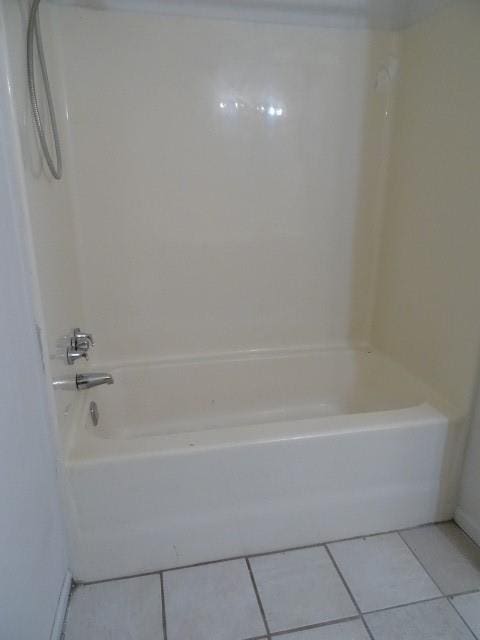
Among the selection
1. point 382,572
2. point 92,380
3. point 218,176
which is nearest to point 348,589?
point 382,572

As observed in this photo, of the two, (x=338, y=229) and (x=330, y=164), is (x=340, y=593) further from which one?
(x=330, y=164)

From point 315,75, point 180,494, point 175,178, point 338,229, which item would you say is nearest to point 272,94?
point 315,75

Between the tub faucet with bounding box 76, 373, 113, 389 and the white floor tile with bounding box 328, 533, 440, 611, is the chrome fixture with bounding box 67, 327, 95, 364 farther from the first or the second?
the white floor tile with bounding box 328, 533, 440, 611

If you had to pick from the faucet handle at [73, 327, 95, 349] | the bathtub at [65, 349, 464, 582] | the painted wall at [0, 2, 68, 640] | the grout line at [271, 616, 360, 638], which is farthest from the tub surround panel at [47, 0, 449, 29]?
the grout line at [271, 616, 360, 638]

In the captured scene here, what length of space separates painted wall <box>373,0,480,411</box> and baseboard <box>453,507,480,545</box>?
39cm

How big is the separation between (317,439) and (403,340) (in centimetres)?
77

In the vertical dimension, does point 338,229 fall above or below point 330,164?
below

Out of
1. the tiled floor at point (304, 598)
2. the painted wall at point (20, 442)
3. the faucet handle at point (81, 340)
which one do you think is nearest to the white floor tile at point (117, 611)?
the tiled floor at point (304, 598)

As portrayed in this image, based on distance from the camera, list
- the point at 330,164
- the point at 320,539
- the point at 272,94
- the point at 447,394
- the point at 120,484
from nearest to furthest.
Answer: the point at 120,484 → the point at 320,539 → the point at 447,394 → the point at 272,94 → the point at 330,164

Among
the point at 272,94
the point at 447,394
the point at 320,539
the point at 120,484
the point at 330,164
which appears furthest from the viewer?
the point at 330,164

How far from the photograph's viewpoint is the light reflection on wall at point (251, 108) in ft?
5.39

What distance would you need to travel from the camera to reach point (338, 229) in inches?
74.5

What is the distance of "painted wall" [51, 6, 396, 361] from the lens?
5.10 feet

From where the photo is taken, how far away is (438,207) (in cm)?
150
